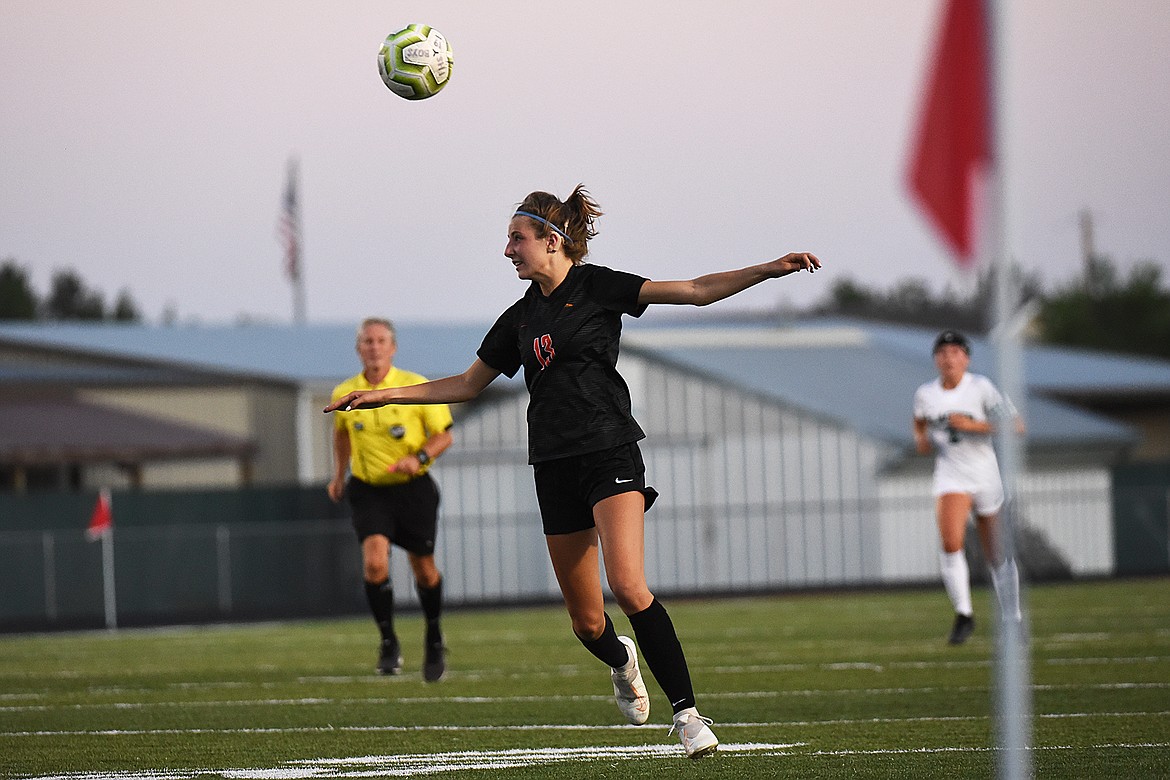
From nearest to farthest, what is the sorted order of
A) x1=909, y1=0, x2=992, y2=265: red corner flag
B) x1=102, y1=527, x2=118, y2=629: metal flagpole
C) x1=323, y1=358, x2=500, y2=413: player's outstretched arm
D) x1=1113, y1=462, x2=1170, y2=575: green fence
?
x1=909, y1=0, x2=992, y2=265: red corner flag
x1=323, y1=358, x2=500, y2=413: player's outstretched arm
x1=102, y1=527, x2=118, y2=629: metal flagpole
x1=1113, y1=462, x2=1170, y2=575: green fence

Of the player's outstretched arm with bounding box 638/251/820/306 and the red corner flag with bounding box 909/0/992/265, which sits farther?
the player's outstretched arm with bounding box 638/251/820/306

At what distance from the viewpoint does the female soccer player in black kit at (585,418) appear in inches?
268

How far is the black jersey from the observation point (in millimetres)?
6934

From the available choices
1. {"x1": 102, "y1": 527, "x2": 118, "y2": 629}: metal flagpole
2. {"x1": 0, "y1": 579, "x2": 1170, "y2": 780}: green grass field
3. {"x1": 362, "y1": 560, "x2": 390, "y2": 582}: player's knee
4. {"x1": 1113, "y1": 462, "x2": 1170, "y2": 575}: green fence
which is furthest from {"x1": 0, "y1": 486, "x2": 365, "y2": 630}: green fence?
{"x1": 362, "y1": 560, "x2": 390, "y2": 582}: player's knee

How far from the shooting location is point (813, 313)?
194 ft

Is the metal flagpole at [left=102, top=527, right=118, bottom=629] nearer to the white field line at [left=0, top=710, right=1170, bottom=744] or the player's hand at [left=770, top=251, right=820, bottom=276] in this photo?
the white field line at [left=0, top=710, right=1170, bottom=744]

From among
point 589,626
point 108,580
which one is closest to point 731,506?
point 108,580

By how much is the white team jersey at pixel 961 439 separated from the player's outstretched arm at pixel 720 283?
6.64m

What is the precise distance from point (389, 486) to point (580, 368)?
4.62 metres

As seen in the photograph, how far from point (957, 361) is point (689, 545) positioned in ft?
52.7

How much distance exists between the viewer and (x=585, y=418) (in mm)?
6945

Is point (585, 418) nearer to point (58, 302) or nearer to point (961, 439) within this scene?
point (961, 439)

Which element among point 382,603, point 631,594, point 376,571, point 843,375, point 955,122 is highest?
point 843,375

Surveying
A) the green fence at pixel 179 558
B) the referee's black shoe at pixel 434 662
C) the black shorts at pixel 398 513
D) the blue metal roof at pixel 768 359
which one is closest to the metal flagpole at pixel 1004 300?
the referee's black shoe at pixel 434 662
